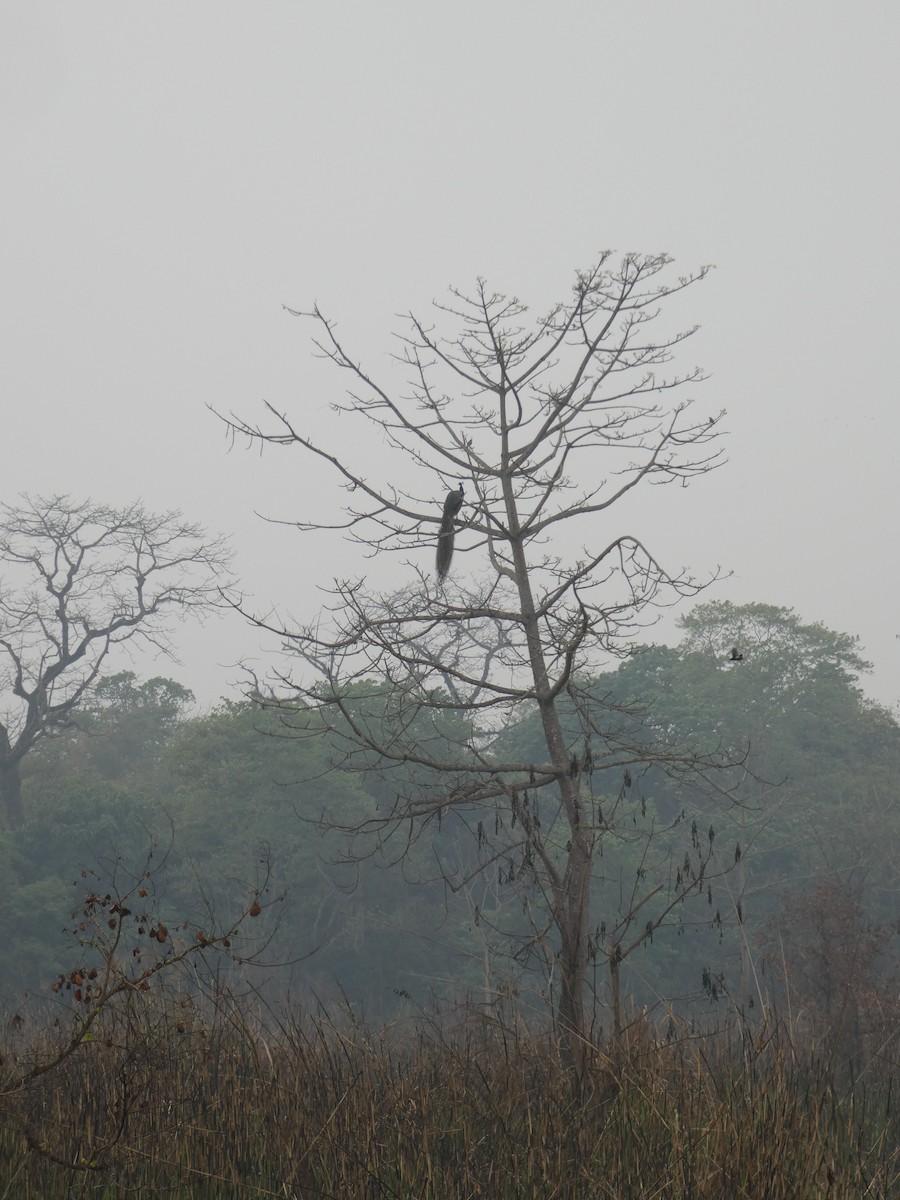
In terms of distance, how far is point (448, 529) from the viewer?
8.83 m

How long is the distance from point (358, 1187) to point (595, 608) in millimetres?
4206

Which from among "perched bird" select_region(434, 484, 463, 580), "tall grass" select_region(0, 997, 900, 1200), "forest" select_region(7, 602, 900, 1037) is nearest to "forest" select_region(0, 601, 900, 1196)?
"forest" select_region(7, 602, 900, 1037)

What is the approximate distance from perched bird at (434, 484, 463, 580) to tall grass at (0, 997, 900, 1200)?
3414 millimetres

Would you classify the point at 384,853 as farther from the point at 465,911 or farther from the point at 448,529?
the point at 448,529

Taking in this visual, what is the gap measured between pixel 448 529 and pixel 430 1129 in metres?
4.52

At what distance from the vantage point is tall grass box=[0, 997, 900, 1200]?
4551mm

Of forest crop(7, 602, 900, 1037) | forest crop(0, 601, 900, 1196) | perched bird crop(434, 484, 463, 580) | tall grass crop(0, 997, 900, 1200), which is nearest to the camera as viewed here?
tall grass crop(0, 997, 900, 1200)

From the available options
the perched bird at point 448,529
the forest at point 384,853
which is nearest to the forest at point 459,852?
the forest at point 384,853

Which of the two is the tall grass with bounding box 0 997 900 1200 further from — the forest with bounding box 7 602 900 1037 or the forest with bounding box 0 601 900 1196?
the forest with bounding box 7 602 900 1037

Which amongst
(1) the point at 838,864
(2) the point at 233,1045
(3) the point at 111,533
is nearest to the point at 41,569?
(3) the point at 111,533

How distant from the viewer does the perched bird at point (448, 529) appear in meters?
8.67

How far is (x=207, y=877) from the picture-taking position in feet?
95.4

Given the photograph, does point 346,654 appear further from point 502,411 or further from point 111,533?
point 111,533

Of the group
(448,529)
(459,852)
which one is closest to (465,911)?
(459,852)
